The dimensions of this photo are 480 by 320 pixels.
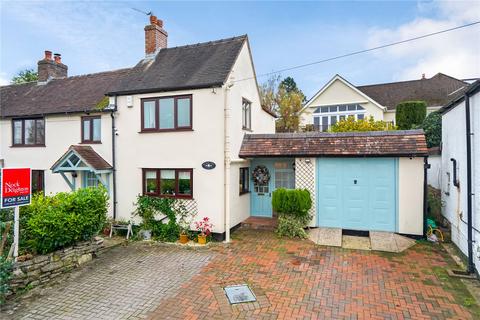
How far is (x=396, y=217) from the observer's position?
10344 mm

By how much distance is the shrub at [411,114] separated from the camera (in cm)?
2127

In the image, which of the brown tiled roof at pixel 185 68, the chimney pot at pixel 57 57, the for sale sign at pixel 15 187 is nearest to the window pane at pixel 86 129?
the brown tiled roof at pixel 185 68

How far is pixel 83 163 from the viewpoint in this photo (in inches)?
452

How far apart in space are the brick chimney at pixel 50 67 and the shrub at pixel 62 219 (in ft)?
40.9

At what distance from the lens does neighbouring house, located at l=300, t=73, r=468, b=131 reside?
26.4 m

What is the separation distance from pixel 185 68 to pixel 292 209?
7.35 metres

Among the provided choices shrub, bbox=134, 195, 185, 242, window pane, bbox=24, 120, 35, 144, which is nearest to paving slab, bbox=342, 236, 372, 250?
shrub, bbox=134, 195, 185, 242

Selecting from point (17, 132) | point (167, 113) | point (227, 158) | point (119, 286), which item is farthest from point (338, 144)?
point (17, 132)

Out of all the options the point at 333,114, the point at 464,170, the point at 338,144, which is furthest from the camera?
the point at 333,114

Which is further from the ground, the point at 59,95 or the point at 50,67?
the point at 50,67

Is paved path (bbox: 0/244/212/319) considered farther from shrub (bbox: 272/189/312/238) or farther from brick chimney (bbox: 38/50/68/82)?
brick chimney (bbox: 38/50/68/82)

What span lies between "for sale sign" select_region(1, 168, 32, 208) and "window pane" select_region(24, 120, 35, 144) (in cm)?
892

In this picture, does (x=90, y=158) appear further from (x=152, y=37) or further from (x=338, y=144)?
(x=338, y=144)

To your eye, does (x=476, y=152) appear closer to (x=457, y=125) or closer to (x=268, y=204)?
(x=457, y=125)
